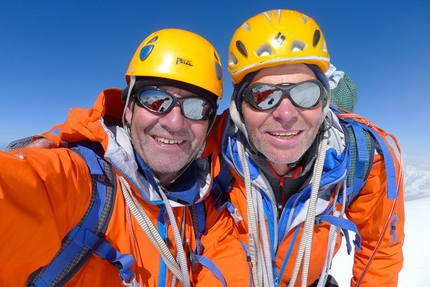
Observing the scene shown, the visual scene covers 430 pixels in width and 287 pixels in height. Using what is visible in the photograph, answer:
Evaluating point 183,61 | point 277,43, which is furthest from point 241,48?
point 183,61

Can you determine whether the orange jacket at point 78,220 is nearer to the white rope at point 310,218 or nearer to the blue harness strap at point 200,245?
the blue harness strap at point 200,245

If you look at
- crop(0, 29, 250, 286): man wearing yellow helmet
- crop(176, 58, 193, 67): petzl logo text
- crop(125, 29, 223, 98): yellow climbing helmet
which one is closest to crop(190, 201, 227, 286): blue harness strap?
crop(0, 29, 250, 286): man wearing yellow helmet

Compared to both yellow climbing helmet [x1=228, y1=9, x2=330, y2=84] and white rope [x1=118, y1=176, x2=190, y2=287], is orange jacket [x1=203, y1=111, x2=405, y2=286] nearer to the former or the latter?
yellow climbing helmet [x1=228, y1=9, x2=330, y2=84]

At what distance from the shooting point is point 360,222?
2465 mm

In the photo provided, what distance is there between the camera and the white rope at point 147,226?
66.8 inches

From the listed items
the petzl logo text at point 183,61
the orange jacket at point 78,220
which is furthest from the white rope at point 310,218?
the petzl logo text at point 183,61

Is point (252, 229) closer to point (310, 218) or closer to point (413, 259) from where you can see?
point (310, 218)

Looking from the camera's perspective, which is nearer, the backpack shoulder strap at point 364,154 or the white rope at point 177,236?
the white rope at point 177,236

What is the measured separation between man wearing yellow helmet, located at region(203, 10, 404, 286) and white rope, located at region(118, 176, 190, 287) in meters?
0.81

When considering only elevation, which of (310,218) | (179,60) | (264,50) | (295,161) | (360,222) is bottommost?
(310,218)

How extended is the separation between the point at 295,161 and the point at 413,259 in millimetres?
5904

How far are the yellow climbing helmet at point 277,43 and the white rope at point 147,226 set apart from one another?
148 cm

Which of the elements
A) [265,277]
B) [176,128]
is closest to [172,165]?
[176,128]

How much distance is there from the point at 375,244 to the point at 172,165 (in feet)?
7.67
